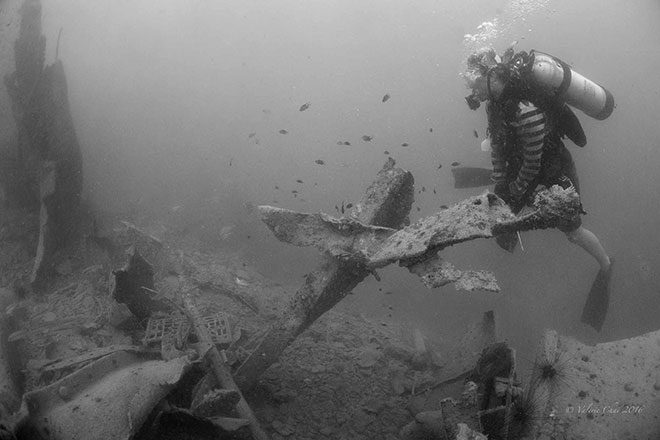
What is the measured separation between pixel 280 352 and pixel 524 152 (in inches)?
160

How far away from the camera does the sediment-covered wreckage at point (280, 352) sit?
2.82 m

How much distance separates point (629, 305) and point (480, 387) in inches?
836

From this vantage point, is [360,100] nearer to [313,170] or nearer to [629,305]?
[313,170]

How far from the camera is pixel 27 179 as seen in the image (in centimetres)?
779

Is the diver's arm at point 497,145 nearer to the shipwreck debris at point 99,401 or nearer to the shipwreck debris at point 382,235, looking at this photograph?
the shipwreck debris at point 382,235

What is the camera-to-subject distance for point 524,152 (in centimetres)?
498

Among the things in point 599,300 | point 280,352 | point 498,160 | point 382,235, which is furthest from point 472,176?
point 280,352

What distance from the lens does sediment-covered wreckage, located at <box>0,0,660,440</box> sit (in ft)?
9.25

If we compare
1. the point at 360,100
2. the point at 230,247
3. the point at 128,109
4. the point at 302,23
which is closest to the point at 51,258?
the point at 230,247

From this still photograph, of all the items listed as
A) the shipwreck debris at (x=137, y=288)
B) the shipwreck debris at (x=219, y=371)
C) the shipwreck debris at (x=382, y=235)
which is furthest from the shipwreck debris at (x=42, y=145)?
the shipwreck debris at (x=382, y=235)

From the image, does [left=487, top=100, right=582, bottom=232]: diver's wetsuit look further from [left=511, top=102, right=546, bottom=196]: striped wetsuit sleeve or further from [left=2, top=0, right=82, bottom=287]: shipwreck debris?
[left=2, top=0, right=82, bottom=287]: shipwreck debris

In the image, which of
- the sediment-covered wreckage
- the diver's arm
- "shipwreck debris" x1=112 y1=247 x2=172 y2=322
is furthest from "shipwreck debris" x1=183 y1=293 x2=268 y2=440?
the diver's arm

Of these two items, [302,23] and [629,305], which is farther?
[302,23]

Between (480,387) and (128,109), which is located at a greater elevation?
(480,387)
